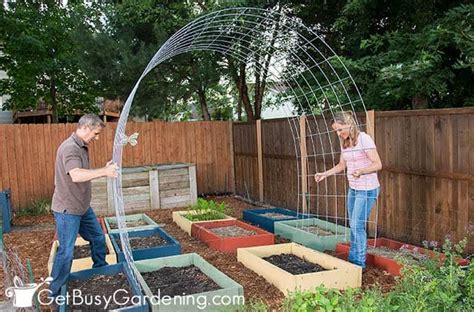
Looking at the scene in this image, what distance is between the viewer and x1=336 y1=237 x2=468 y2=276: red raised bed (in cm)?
370

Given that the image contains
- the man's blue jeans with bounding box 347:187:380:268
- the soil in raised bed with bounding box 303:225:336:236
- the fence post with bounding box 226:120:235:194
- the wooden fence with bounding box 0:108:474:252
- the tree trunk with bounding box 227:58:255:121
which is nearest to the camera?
the man's blue jeans with bounding box 347:187:380:268

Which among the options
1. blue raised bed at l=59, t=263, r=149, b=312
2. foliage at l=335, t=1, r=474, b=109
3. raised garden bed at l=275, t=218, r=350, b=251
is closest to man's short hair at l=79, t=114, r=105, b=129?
blue raised bed at l=59, t=263, r=149, b=312

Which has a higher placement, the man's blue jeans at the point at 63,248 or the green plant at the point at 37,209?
the man's blue jeans at the point at 63,248

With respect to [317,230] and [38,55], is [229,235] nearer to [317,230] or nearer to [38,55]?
[317,230]

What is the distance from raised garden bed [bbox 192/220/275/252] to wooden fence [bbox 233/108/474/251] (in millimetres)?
1165

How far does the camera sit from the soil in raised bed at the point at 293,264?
3.76 meters

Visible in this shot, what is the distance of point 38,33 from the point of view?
11406 mm

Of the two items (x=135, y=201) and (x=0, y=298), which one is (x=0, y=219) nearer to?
(x=135, y=201)

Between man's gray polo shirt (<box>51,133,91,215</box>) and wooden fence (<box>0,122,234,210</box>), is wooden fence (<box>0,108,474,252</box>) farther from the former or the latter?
man's gray polo shirt (<box>51,133,91,215</box>)

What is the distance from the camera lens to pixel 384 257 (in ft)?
12.8

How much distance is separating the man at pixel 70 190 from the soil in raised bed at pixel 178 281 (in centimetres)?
72

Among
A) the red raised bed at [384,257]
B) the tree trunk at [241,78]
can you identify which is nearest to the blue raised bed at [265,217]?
the red raised bed at [384,257]

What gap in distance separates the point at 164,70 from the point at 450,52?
5093mm

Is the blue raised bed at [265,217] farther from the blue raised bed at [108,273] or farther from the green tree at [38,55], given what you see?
the green tree at [38,55]
